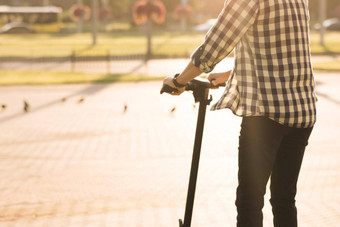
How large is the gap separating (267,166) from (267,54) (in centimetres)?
50

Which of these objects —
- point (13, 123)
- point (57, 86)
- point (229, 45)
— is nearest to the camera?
point (229, 45)

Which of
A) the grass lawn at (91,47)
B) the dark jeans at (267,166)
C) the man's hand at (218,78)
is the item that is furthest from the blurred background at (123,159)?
the grass lawn at (91,47)

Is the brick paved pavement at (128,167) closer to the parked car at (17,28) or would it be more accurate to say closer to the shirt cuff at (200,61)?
the shirt cuff at (200,61)

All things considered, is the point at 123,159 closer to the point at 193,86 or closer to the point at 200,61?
the point at 193,86

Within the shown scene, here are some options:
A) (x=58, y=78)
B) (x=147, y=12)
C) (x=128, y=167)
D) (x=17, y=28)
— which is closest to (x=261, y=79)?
(x=128, y=167)

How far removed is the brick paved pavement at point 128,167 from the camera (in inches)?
197

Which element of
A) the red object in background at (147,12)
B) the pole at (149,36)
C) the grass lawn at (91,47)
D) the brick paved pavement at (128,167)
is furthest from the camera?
the grass lawn at (91,47)

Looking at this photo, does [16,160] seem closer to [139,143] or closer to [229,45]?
[139,143]

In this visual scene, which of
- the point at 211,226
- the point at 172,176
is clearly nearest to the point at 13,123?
the point at 172,176

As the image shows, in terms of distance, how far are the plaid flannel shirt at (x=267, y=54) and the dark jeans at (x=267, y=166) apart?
0.24 feet

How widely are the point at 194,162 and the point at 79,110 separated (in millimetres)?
8675

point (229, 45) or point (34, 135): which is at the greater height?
point (229, 45)

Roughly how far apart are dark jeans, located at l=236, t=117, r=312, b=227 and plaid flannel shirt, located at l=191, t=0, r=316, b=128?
7 cm

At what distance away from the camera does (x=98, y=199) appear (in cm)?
547
